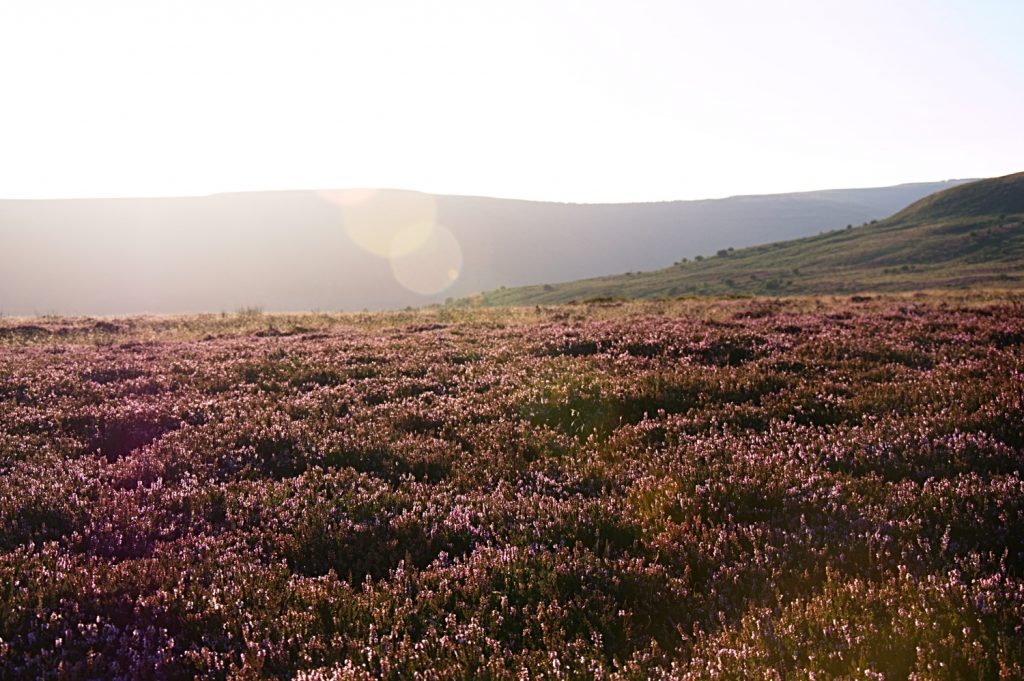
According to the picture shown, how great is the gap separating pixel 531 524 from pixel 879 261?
412 ft

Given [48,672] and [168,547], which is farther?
[168,547]

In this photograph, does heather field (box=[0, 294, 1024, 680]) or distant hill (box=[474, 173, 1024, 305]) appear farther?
distant hill (box=[474, 173, 1024, 305])

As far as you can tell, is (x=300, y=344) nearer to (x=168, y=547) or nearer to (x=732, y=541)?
(x=168, y=547)

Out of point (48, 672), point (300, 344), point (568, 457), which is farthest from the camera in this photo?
point (300, 344)

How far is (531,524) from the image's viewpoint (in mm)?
5629

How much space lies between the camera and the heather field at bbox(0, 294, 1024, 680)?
3.90 meters

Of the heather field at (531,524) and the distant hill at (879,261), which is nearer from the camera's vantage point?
the heather field at (531,524)

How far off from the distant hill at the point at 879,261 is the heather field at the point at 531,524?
7118 cm

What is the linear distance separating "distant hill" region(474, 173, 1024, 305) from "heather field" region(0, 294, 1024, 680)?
71184 millimetres

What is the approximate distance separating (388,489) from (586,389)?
4345 millimetres

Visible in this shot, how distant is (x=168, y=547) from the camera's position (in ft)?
17.9

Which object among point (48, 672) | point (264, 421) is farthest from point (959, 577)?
point (264, 421)

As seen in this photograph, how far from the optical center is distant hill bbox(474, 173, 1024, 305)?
91.2m

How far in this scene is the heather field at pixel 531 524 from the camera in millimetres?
3902
